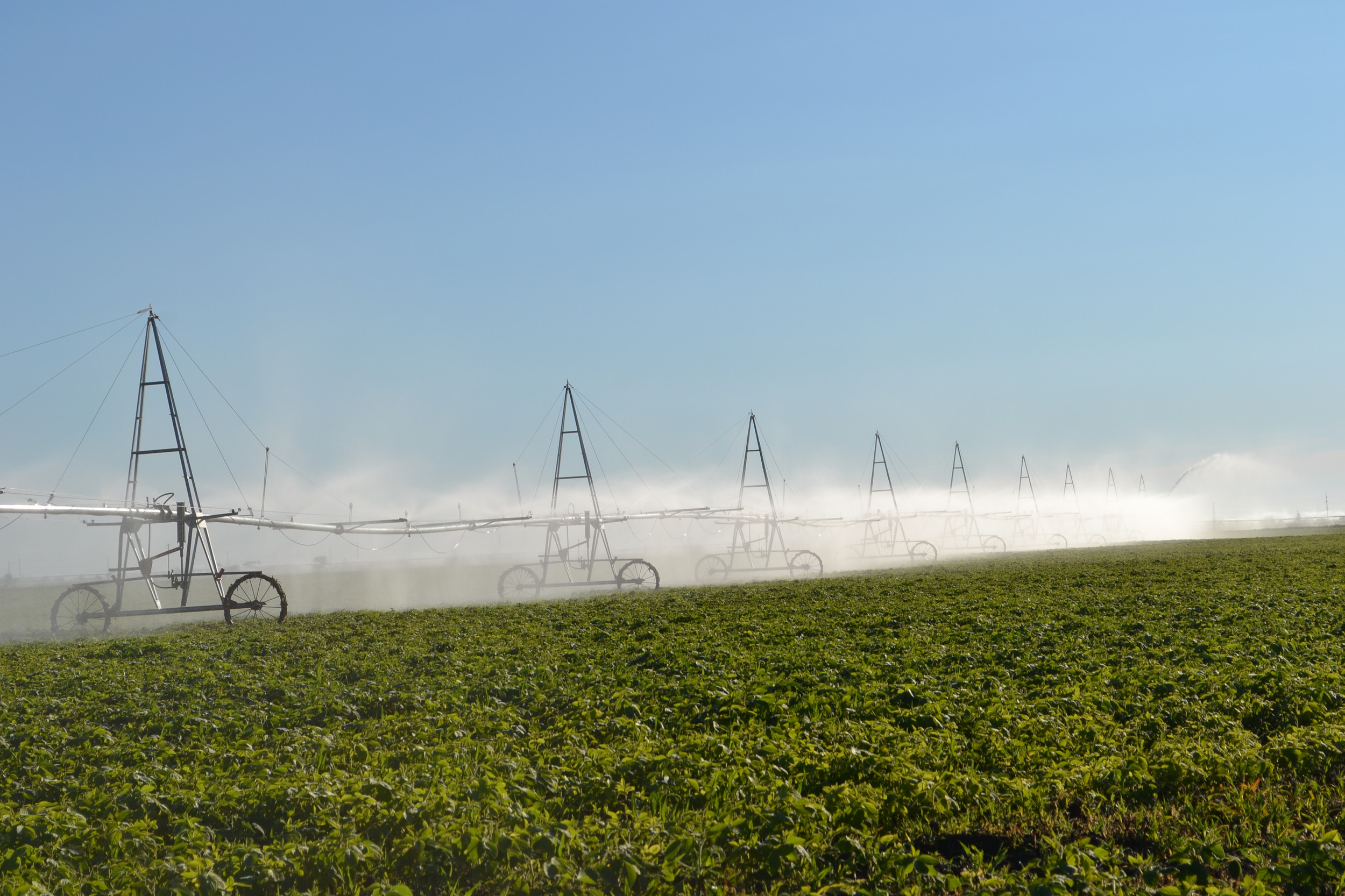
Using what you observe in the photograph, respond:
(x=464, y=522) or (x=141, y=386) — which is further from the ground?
(x=141, y=386)

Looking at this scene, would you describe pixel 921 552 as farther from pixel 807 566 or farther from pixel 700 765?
pixel 700 765

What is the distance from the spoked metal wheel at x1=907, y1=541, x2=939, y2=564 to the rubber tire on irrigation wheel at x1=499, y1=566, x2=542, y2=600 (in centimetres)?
4941

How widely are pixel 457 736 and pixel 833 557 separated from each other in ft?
308

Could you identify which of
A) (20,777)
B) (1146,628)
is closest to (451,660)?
(20,777)

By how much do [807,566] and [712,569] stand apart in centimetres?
910

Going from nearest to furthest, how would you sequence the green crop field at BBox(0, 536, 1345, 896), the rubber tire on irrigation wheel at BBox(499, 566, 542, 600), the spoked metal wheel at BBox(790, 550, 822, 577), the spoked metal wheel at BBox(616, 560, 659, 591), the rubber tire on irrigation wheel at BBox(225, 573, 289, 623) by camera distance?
the green crop field at BBox(0, 536, 1345, 896) → the rubber tire on irrigation wheel at BBox(225, 573, 289, 623) → the spoked metal wheel at BBox(616, 560, 659, 591) → the rubber tire on irrigation wheel at BBox(499, 566, 542, 600) → the spoked metal wheel at BBox(790, 550, 822, 577)

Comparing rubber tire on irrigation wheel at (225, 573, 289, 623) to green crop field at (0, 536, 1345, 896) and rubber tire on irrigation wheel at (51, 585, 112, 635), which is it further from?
green crop field at (0, 536, 1345, 896)

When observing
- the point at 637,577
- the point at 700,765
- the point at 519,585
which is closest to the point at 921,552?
the point at 637,577

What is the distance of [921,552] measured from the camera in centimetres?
10756

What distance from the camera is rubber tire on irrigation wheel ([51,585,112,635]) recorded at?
33625mm

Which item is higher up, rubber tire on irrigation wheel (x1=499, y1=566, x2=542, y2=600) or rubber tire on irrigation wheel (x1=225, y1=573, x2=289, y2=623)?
rubber tire on irrigation wheel (x1=225, y1=573, x2=289, y2=623)

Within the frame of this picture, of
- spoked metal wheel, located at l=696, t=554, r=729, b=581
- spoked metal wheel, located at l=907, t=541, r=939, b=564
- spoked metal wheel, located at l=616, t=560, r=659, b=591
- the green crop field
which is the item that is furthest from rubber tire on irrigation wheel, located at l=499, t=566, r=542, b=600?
spoked metal wheel, located at l=907, t=541, r=939, b=564

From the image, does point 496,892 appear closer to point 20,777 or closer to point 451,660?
point 20,777

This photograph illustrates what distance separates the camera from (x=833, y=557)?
336 feet
